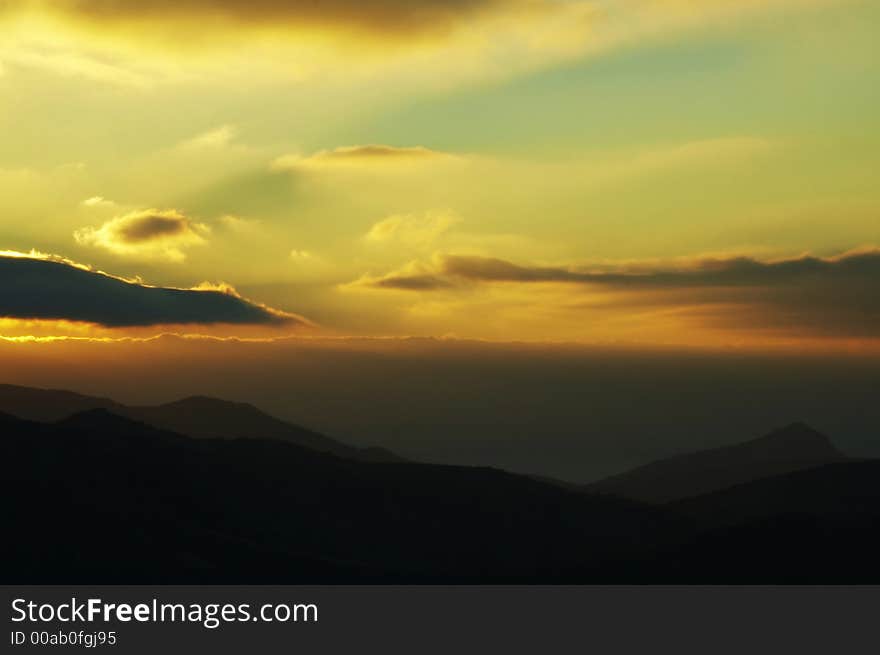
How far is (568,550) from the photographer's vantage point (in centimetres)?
14738

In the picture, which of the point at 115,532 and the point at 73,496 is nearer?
the point at 115,532

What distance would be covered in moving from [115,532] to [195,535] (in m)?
9.55

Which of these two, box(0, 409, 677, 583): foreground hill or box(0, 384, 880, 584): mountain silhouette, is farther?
box(0, 409, 677, 583): foreground hill

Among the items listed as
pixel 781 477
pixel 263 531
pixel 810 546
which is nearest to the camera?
pixel 810 546

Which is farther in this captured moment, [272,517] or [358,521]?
[358,521]

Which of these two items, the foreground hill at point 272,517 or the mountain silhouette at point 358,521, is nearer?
the mountain silhouette at point 358,521

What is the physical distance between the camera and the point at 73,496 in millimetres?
126875

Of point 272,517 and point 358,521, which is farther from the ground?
point 272,517

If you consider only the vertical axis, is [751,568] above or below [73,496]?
below
